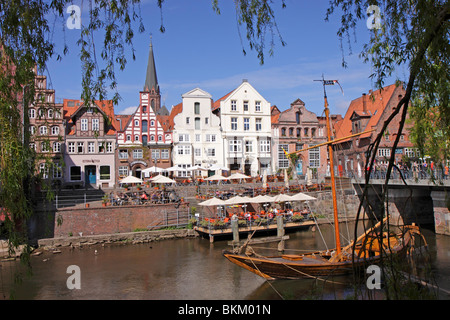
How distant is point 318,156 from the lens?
49.1 m

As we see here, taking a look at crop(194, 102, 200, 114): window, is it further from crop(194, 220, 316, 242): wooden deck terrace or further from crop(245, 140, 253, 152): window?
crop(194, 220, 316, 242): wooden deck terrace

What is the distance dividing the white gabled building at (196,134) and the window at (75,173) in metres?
10.1

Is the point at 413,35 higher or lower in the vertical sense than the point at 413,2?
lower

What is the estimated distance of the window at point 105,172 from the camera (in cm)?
4121

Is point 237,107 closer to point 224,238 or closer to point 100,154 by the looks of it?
point 100,154

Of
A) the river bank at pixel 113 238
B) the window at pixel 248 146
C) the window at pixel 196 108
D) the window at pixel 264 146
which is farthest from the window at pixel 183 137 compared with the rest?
the river bank at pixel 113 238

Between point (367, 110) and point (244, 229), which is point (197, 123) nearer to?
point (367, 110)

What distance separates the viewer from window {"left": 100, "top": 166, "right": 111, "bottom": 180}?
41209mm

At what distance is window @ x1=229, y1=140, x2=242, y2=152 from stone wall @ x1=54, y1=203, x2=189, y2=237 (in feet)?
54.0

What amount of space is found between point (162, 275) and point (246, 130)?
1203 inches

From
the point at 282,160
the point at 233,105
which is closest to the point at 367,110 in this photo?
the point at 282,160

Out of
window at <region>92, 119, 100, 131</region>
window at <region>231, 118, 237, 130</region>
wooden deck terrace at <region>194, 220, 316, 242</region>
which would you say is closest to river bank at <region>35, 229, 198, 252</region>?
wooden deck terrace at <region>194, 220, 316, 242</region>
